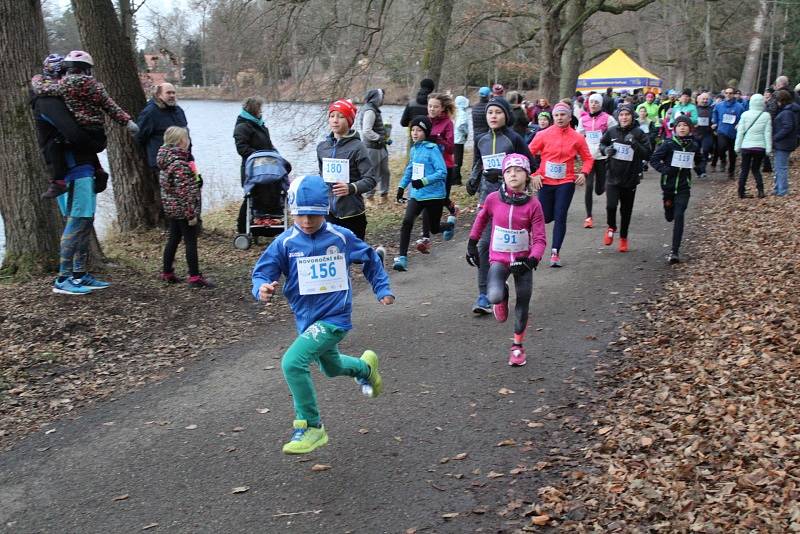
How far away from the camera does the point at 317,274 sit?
197 inches

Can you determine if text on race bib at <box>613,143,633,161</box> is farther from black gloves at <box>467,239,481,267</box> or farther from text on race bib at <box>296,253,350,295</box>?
text on race bib at <box>296,253,350,295</box>

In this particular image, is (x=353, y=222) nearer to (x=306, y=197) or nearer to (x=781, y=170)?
(x=306, y=197)

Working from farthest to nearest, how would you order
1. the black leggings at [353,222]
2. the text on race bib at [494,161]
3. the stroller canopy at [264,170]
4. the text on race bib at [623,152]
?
the stroller canopy at [264,170] → the text on race bib at [623,152] → the text on race bib at [494,161] → the black leggings at [353,222]

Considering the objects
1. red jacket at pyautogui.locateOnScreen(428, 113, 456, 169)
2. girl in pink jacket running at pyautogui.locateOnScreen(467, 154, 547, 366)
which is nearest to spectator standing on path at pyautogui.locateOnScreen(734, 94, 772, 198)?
red jacket at pyautogui.locateOnScreen(428, 113, 456, 169)

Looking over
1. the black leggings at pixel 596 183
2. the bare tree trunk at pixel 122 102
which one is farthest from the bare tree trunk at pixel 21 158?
→ the black leggings at pixel 596 183

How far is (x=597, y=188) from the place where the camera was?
1323cm

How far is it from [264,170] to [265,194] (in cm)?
34

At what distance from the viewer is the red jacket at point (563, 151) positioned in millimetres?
10047

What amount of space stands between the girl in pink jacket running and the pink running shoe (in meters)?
0.02

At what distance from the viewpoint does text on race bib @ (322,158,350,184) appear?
8.20 meters

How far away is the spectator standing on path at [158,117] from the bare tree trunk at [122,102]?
3.67 feet

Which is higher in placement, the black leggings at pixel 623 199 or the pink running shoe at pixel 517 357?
the black leggings at pixel 623 199

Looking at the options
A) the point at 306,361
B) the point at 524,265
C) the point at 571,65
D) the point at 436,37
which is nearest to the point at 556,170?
the point at 524,265

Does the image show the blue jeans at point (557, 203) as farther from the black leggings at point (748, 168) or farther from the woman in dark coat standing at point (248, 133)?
the black leggings at point (748, 168)
